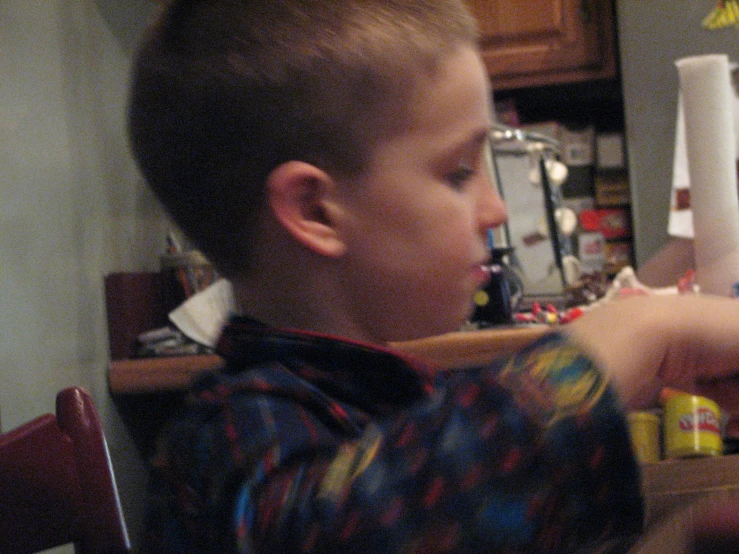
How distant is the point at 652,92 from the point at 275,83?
192 cm

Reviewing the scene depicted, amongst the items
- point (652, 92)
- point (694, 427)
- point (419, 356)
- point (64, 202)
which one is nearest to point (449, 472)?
point (694, 427)

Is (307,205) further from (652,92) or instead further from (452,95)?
(652,92)

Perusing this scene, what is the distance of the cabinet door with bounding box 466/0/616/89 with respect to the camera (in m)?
2.34

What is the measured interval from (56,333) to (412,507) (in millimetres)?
Result: 1071

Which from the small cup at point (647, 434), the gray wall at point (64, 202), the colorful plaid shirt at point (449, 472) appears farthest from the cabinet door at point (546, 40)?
the colorful plaid shirt at point (449, 472)

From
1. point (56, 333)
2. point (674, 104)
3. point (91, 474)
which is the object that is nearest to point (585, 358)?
point (91, 474)

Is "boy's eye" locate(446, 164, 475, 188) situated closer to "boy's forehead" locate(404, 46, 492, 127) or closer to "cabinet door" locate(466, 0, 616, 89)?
"boy's forehead" locate(404, 46, 492, 127)

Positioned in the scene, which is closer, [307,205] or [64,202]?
[307,205]

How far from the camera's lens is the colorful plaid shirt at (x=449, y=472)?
357 millimetres

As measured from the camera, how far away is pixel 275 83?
50 centimetres

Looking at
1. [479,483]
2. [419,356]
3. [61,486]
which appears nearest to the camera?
[479,483]

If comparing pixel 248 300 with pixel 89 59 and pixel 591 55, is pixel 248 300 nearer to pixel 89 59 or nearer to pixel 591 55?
pixel 89 59

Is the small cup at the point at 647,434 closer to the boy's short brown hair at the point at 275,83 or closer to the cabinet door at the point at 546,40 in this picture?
the boy's short brown hair at the point at 275,83

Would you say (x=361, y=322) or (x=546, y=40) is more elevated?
(x=546, y=40)
